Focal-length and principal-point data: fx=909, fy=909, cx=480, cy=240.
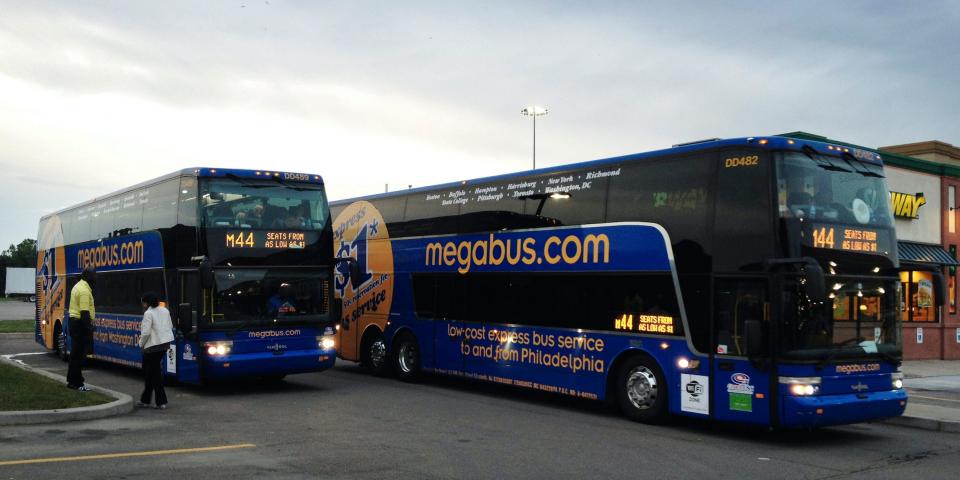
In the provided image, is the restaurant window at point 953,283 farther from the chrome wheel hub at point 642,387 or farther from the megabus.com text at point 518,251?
the chrome wheel hub at point 642,387

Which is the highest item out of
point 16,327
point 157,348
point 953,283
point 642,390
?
point 953,283

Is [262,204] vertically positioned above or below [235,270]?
above

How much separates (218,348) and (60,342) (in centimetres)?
978

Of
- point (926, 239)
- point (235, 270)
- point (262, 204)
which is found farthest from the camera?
point (926, 239)

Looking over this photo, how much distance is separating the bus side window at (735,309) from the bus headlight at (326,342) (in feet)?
24.6

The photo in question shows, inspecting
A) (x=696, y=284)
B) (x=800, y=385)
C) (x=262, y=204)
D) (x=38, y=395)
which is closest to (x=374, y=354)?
(x=262, y=204)

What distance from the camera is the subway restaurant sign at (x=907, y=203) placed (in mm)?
27500

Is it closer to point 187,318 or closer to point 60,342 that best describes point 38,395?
point 187,318

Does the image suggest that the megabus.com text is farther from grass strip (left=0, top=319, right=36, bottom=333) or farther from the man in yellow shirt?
grass strip (left=0, top=319, right=36, bottom=333)

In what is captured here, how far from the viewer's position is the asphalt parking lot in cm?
916

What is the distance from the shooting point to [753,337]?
11086mm

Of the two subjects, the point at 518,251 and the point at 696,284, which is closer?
the point at 696,284

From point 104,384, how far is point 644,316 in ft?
34.8

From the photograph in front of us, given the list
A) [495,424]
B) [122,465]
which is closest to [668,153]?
[495,424]
